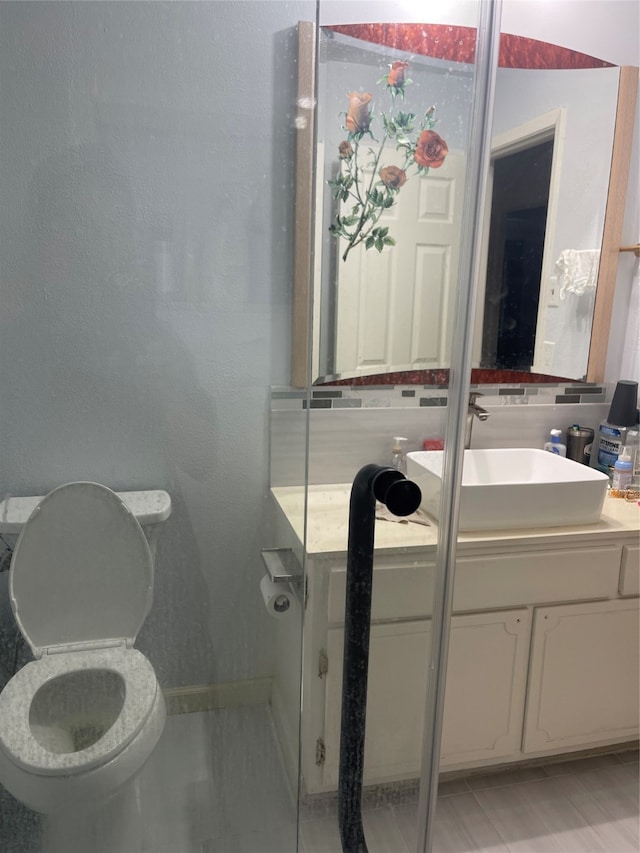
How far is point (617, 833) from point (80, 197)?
1888mm

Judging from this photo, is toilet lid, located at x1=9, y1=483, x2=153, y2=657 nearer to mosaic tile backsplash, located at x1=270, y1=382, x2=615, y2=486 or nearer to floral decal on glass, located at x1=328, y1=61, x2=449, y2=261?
mosaic tile backsplash, located at x1=270, y1=382, x2=615, y2=486

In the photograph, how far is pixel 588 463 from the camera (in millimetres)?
2045

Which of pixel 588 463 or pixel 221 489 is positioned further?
pixel 588 463

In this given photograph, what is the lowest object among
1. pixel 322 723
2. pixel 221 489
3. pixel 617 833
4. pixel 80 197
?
pixel 617 833

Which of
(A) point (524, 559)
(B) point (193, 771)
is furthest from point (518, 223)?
(B) point (193, 771)

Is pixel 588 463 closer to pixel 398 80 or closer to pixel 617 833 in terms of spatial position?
pixel 617 833

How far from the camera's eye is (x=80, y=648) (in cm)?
100

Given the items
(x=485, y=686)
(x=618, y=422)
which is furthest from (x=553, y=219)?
(x=485, y=686)

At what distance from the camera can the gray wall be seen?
868 mm

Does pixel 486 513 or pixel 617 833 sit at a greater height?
pixel 486 513

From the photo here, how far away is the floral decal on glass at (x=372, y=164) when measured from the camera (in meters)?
0.83

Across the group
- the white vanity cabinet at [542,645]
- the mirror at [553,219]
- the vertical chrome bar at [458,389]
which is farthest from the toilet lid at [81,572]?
the mirror at [553,219]

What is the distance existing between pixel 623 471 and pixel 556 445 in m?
0.20

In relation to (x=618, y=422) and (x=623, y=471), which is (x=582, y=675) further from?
(x=618, y=422)
